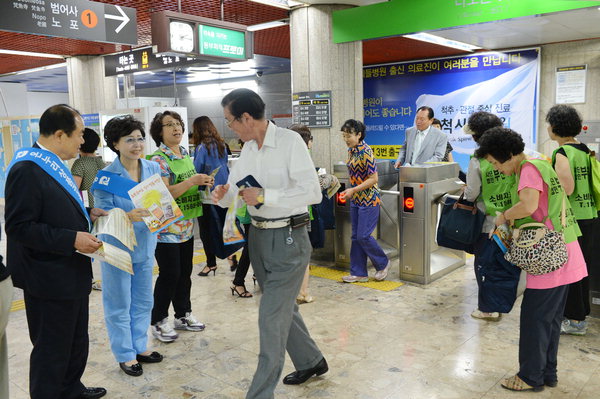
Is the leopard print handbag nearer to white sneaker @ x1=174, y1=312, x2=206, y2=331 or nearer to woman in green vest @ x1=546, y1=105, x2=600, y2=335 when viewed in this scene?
woman in green vest @ x1=546, y1=105, x2=600, y2=335

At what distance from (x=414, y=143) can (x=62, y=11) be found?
12.6 feet

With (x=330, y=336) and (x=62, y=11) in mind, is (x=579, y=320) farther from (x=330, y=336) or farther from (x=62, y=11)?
(x=62, y=11)

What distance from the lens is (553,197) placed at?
253 cm

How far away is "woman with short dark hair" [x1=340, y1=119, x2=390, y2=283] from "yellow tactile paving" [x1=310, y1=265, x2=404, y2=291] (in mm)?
68

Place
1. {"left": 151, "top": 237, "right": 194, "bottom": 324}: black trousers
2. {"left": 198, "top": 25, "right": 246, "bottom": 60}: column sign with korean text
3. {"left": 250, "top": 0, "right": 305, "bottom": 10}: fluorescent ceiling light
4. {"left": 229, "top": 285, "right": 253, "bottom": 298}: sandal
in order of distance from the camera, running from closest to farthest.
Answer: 1. {"left": 151, "top": 237, "right": 194, "bottom": 324}: black trousers
2. {"left": 229, "top": 285, "right": 253, "bottom": 298}: sandal
3. {"left": 198, "top": 25, "right": 246, "bottom": 60}: column sign with korean text
4. {"left": 250, "top": 0, "right": 305, "bottom": 10}: fluorescent ceiling light

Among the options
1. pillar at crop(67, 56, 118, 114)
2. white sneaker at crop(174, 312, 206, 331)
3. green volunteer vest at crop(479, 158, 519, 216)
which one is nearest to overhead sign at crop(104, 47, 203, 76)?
pillar at crop(67, 56, 118, 114)

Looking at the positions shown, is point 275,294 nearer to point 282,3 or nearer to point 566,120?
point 566,120

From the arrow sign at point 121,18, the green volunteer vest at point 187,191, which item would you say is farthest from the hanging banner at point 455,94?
the green volunteer vest at point 187,191

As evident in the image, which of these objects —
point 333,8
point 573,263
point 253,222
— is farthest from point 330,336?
point 333,8

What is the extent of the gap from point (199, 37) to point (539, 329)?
4.09m

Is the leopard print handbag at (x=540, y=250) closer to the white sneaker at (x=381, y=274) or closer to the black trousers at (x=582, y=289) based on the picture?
the black trousers at (x=582, y=289)

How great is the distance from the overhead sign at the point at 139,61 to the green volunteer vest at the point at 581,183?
536cm

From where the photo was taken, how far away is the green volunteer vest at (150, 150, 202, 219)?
3.37 metres

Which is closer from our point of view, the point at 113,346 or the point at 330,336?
the point at 113,346
